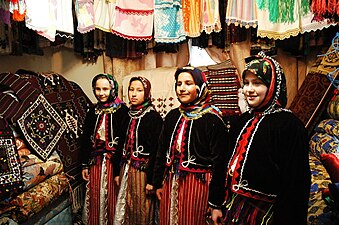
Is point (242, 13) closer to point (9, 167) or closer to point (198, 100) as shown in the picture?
point (198, 100)

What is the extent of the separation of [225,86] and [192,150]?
1.31m

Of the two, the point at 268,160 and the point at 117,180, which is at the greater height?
the point at 268,160

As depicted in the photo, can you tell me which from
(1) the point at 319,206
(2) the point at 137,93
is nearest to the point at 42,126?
(2) the point at 137,93

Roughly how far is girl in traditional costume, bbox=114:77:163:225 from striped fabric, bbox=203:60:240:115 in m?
0.90

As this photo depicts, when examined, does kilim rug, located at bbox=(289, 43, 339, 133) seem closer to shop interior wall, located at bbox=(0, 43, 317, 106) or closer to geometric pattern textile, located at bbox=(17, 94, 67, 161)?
shop interior wall, located at bbox=(0, 43, 317, 106)

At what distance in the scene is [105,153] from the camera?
2.60 meters

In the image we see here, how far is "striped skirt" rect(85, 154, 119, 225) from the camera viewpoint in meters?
2.56

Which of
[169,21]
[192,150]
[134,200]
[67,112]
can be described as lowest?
[134,200]

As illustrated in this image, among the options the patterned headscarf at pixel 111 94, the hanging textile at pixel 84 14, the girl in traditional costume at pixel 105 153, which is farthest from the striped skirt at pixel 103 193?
the hanging textile at pixel 84 14

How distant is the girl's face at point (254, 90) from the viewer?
5.01 ft

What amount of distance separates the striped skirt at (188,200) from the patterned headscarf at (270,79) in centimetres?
65

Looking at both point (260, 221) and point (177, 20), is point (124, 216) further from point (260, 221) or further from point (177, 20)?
point (177, 20)

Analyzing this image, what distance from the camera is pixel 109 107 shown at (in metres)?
2.64

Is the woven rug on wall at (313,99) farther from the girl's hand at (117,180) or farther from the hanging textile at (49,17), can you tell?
the hanging textile at (49,17)
